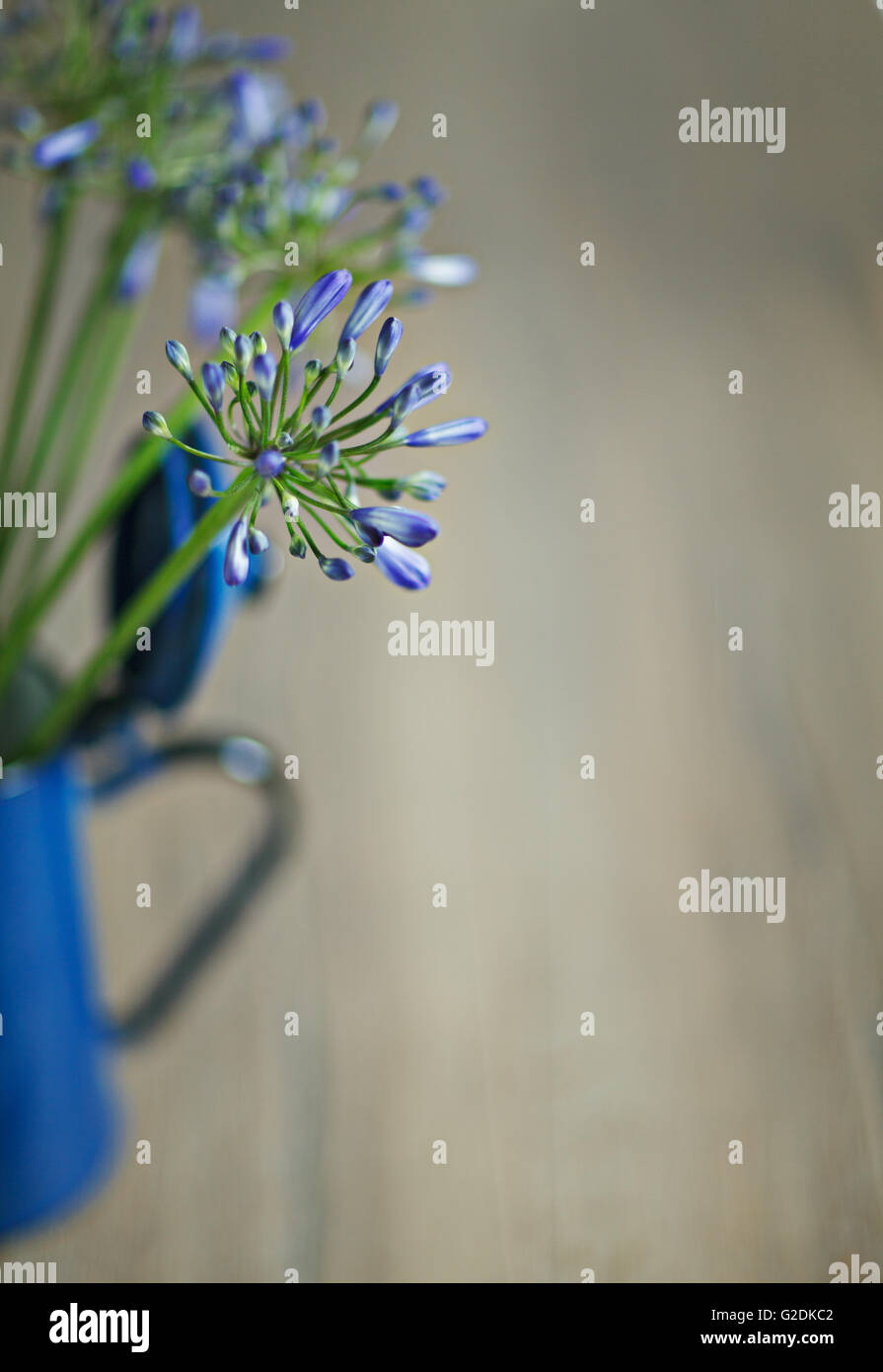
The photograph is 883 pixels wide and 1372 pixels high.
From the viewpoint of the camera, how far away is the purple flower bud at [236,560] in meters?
0.24

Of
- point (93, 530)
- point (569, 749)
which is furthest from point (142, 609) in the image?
point (569, 749)

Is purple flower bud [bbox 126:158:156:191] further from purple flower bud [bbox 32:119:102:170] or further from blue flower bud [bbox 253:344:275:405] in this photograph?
blue flower bud [bbox 253:344:275:405]

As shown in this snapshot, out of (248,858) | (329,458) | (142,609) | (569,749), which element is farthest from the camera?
(569,749)

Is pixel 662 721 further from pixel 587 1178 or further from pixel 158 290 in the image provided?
pixel 158 290

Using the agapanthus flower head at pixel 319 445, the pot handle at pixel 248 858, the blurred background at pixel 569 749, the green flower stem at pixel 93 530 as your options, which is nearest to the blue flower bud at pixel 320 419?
the agapanthus flower head at pixel 319 445

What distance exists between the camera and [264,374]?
24 centimetres

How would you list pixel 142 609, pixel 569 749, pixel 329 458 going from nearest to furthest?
pixel 329 458 → pixel 142 609 → pixel 569 749

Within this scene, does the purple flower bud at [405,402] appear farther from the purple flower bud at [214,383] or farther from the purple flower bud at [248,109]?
the purple flower bud at [248,109]

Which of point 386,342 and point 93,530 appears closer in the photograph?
point 386,342

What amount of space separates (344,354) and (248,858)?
0.32 m

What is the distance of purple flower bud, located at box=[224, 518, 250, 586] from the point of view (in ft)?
0.78

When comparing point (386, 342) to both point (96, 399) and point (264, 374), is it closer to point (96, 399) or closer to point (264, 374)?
point (264, 374)

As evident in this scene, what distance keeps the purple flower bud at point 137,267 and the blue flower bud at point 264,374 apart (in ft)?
0.61
